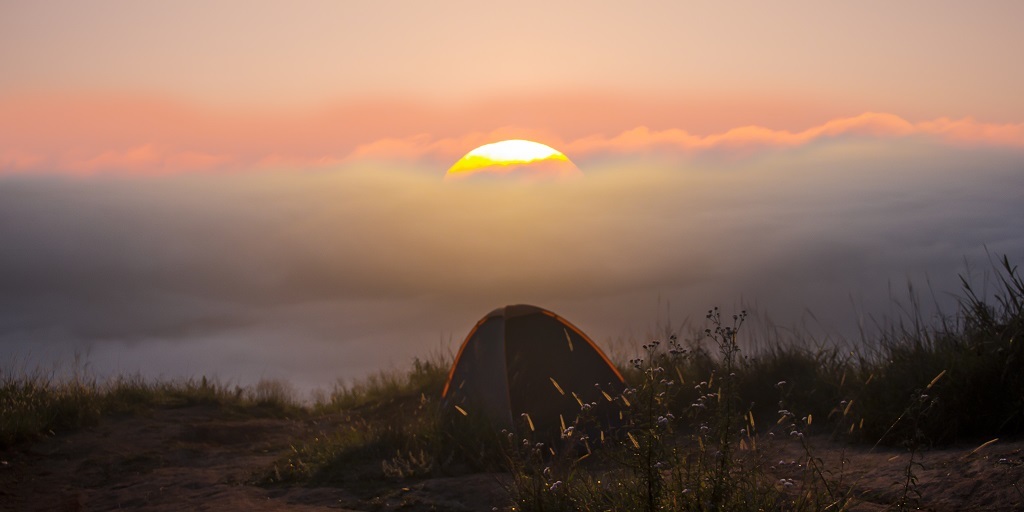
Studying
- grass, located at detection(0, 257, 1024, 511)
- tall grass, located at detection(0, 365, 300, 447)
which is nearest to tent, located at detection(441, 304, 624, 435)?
grass, located at detection(0, 257, 1024, 511)

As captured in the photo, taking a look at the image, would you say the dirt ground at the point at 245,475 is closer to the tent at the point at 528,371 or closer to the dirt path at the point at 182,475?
the dirt path at the point at 182,475

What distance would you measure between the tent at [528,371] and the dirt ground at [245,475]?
168cm

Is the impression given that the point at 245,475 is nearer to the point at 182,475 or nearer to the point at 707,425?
the point at 182,475

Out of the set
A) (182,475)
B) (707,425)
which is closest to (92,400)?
(182,475)

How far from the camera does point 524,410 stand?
9.37 metres

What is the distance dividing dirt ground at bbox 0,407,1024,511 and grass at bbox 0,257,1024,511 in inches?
7.1

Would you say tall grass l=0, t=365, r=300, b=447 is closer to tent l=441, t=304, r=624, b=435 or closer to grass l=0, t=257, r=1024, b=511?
grass l=0, t=257, r=1024, b=511

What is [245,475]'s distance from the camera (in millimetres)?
8945

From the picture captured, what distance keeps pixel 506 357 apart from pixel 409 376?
4.17 metres

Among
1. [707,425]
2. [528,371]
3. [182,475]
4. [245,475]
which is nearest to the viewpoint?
[707,425]

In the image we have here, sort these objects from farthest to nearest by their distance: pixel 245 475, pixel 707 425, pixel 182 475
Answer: pixel 182 475 < pixel 245 475 < pixel 707 425

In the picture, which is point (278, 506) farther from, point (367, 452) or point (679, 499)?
point (679, 499)

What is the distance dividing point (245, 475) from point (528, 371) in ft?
10.8

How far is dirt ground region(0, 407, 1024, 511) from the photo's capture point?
609 centimetres
